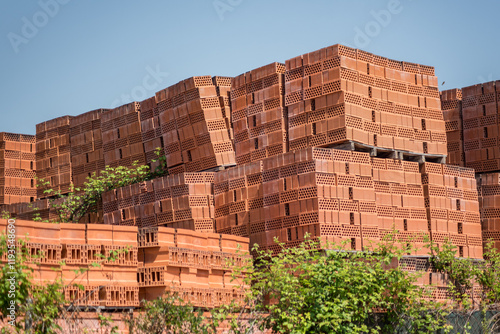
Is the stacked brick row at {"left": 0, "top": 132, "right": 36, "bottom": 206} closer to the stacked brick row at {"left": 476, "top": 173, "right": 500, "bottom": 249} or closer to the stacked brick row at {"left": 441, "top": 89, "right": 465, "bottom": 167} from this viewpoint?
the stacked brick row at {"left": 441, "top": 89, "right": 465, "bottom": 167}

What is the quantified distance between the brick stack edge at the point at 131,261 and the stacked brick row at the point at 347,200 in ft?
5.82

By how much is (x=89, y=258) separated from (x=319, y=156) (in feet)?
20.7

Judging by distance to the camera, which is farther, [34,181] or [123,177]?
[34,181]

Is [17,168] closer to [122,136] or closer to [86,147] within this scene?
[86,147]

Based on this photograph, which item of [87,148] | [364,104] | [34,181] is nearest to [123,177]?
[87,148]

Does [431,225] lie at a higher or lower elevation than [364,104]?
lower

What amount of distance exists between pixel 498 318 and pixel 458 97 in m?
8.66

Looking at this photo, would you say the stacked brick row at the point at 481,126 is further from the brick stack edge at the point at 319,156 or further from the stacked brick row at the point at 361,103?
the stacked brick row at the point at 361,103

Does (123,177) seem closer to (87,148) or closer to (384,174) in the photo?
(87,148)

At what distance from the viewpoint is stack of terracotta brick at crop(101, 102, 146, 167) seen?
26.2 metres

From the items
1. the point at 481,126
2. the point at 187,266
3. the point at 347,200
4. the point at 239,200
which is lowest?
the point at 187,266

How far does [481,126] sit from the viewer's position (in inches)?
982

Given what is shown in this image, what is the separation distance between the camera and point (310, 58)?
72.6 ft

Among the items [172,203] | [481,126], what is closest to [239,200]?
[172,203]
